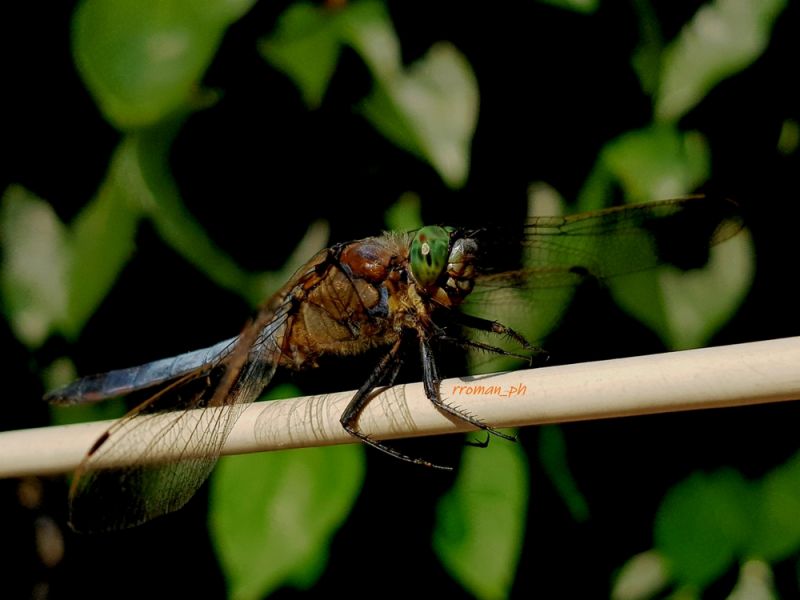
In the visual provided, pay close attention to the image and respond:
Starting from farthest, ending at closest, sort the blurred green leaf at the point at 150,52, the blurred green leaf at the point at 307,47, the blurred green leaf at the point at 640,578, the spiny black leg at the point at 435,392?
the blurred green leaf at the point at 640,578 → the blurred green leaf at the point at 307,47 → the blurred green leaf at the point at 150,52 → the spiny black leg at the point at 435,392

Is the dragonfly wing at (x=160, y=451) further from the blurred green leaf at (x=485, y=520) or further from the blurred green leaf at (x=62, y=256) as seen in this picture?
the blurred green leaf at (x=485, y=520)

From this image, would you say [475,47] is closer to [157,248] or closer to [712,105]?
[712,105]

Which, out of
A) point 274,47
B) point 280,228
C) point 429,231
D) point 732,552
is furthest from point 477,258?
point 732,552

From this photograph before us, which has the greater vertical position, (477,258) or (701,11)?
(701,11)

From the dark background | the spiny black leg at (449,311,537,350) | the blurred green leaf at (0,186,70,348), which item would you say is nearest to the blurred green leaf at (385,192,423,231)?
the dark background

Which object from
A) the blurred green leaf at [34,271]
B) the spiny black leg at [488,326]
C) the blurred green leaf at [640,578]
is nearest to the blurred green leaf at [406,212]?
the spiny black leg at [488,326]

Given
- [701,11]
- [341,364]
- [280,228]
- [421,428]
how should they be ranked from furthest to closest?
[341,364] → [280,228] → [701,11] → [421,428]

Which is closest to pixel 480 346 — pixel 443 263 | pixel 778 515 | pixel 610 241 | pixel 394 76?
pixel 443 263
